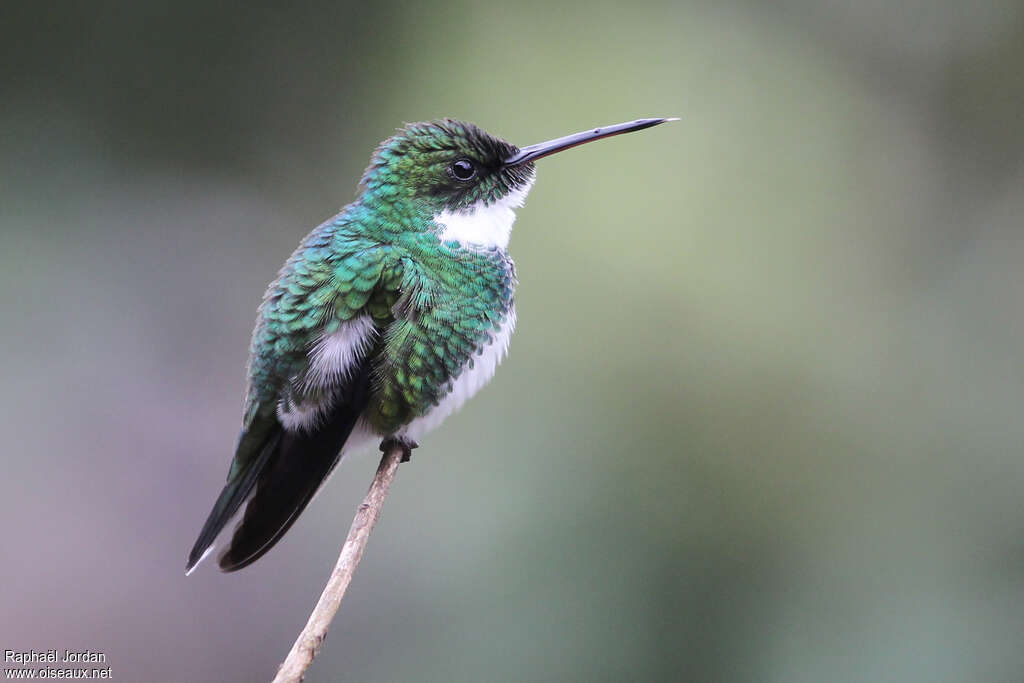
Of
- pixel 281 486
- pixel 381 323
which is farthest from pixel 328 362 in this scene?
pixel 281 486

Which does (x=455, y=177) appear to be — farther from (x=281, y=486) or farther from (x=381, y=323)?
(x=281, y=486)

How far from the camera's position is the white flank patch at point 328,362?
2.55 m

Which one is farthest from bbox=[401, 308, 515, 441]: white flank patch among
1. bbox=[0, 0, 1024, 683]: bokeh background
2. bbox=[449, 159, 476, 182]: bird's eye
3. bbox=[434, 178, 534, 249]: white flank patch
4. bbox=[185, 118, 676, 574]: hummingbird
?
bbox=[0, 0, 1024, 683]: bokeh background

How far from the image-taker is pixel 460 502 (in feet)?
13.9

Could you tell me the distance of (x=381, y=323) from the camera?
2605 millimetres

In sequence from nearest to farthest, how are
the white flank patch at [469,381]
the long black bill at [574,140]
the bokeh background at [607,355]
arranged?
the long black bill at [574,140] → the white flank patch at [469,381] → the bokeh background at [607,355]

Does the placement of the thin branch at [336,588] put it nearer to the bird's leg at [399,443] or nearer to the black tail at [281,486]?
the black tail at [281,486]

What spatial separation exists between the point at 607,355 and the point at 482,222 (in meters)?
1.79

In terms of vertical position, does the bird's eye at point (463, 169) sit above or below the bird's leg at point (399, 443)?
above

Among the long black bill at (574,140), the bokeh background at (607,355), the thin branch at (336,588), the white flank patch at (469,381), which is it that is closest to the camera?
the thin branch at (336,588)

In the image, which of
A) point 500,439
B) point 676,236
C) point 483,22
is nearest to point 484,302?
point 500,439

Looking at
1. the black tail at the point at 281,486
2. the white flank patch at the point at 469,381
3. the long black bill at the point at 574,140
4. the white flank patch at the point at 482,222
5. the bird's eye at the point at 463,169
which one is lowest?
the black tail at the point at 281,486

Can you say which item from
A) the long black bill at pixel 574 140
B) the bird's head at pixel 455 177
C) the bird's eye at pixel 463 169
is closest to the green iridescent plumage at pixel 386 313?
the bird's head at pixel 455 177

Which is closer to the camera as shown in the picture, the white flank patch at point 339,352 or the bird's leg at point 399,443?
the white flank patch at point 339,352
